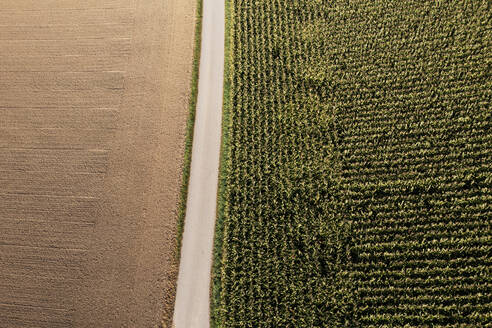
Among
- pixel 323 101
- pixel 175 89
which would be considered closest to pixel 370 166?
pixel 323 101

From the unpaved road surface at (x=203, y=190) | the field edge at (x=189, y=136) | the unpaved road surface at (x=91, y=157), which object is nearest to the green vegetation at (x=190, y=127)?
the field edge at (x=189, y=136)

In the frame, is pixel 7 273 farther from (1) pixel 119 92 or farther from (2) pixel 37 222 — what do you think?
(1) pixel 119 92

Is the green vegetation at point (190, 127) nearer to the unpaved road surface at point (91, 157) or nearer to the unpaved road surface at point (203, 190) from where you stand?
the unpaved road surface at point (203, 190)

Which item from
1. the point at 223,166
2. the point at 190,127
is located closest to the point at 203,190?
the point at 223,166

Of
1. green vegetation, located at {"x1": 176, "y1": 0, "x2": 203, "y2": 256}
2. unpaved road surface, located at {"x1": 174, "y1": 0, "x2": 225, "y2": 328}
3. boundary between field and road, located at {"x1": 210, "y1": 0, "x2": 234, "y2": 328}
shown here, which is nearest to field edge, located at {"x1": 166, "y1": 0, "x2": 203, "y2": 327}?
green vegetation, located at {"x1": 176, "y1": 0, "x2": 203, "y2": 256}

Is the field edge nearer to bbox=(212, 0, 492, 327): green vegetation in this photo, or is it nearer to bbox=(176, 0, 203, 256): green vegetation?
bbox=(176, 0, 203, 256): green vegetation
